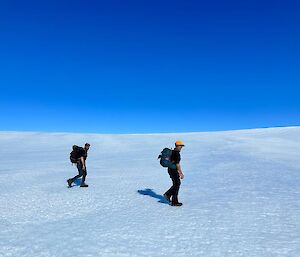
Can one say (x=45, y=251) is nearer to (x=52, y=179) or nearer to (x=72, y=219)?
(x=72, y=219)

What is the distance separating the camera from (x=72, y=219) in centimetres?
852

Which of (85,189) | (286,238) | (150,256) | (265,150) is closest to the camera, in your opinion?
(150,256)

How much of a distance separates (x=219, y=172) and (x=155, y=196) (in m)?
4.98

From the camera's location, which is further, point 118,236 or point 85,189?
point 85,189

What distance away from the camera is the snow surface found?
6.49 m

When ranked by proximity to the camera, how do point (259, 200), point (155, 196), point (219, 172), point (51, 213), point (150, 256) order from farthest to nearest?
point (219, 172), point (155, 196), point (259, 200), point (51, 213), point (150, 256)

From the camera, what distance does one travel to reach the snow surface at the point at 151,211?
6488 mm

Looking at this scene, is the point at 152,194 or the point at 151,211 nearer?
the point at 151,211

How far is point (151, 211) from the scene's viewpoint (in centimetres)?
922

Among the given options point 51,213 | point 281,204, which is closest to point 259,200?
point 281,204

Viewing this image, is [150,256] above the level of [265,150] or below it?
below

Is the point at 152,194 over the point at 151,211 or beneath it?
over

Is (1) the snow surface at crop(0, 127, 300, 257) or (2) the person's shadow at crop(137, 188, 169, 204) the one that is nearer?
(1) the snow surface at crop(0, 127, 300, 257)

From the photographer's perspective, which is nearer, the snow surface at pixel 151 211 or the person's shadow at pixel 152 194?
the snow surface at pixel 151 211
